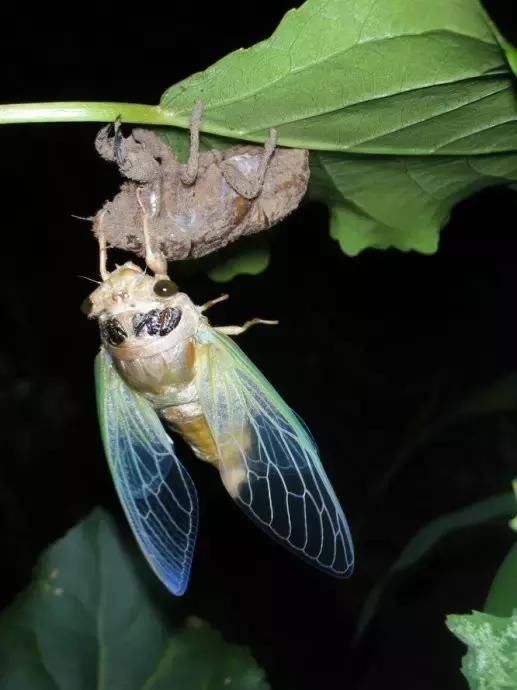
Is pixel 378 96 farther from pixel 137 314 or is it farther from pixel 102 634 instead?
pixel 102 634

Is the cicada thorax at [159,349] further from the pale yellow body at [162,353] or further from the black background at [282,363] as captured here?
the black background at [282,363]

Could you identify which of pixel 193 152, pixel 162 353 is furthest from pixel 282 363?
pixel 193 152

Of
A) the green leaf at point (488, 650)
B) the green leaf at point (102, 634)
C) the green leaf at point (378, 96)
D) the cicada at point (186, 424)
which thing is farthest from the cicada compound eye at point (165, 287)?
the green leaf at point (488, 650)

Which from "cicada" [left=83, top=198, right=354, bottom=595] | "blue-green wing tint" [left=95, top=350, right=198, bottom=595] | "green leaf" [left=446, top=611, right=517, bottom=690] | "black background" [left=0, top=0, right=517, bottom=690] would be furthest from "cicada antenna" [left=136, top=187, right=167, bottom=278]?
"black background" [left=0, top=0, right=517, bottom=690]

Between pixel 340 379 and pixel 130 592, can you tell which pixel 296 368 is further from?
pixel 130 592

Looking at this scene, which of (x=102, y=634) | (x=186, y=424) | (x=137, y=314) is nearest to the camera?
(x=137, y=314)

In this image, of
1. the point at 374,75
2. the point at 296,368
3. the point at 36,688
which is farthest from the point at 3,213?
the point at 374,75
